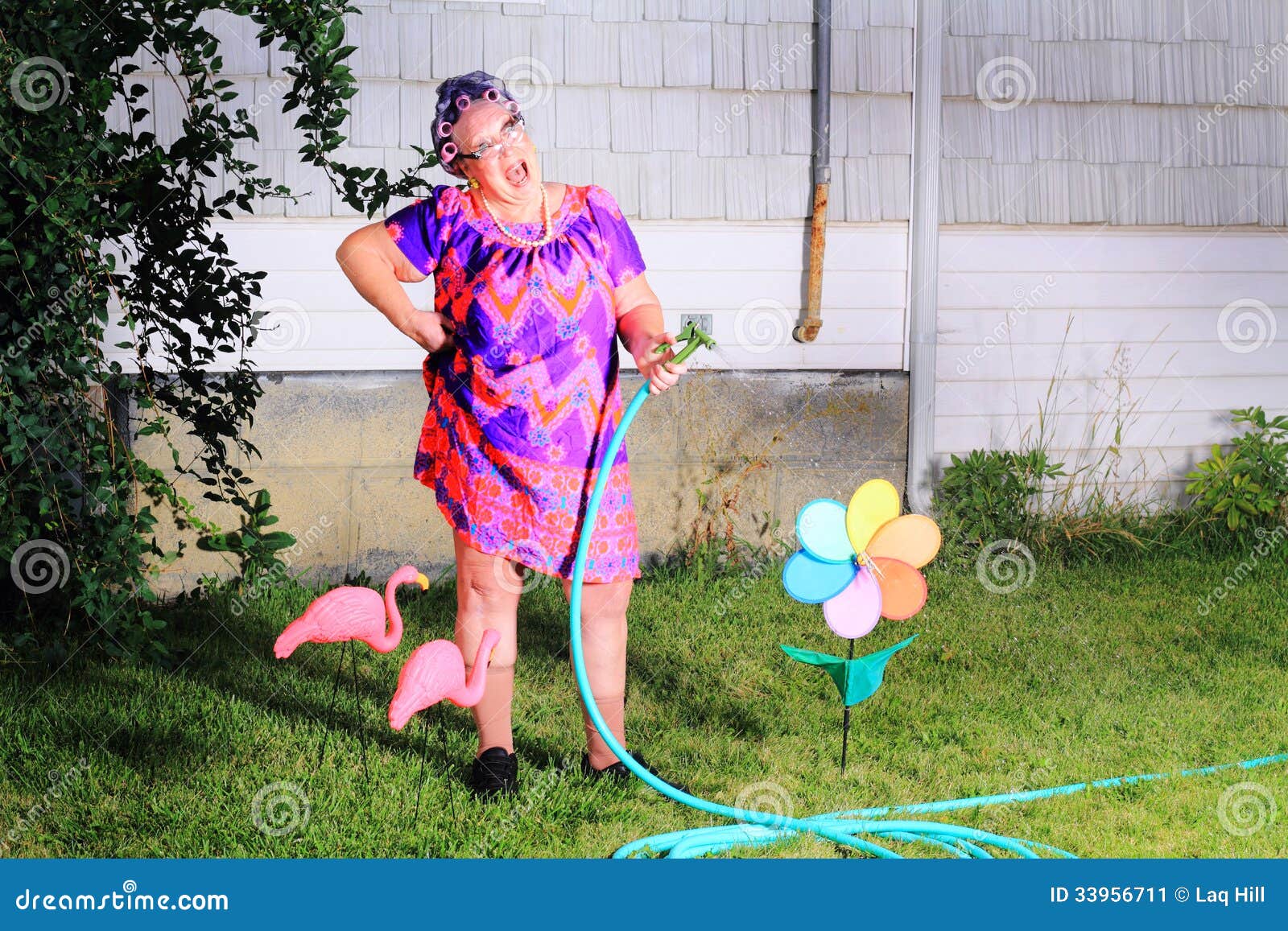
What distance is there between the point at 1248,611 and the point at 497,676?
290cm

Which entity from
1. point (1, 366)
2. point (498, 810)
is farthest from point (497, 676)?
point (1, 366)

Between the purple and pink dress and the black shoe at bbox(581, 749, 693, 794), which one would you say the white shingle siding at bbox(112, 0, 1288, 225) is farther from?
the black shoe at bbox(581, 749, 693, 794)

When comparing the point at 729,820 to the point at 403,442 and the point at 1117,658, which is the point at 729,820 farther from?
the point at 403,442

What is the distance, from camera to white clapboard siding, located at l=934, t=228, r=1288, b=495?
5055 millimetres

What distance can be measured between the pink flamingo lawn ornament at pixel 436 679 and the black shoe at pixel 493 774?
31 centimetres

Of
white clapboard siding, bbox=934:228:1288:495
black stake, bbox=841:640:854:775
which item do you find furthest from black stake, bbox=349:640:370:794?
white clapboard siding, bbox=934:228:1288:495

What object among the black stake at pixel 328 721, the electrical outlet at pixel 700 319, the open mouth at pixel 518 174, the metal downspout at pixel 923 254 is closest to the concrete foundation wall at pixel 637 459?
the metal downspout at pixel 923 254

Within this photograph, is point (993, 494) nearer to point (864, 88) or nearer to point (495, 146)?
point (864, 88)

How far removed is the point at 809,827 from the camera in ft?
9.25

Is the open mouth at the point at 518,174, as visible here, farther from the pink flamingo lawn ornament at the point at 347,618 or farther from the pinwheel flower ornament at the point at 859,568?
the pinwheel flower ornament at the point at 859,568

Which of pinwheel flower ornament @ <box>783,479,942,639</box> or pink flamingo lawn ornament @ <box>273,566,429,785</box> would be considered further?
pinwheel flower ornament @ <box>783,479,942,639</box>

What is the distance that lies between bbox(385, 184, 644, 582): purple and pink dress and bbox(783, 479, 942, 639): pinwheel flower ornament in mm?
498

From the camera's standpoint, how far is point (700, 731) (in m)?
3.38

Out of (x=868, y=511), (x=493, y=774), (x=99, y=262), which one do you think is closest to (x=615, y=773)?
(x=493, y=774)
